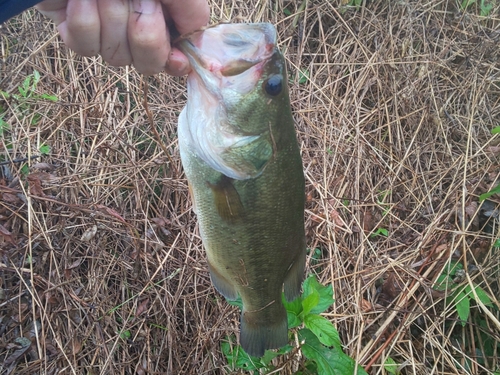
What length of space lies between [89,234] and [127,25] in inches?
68.1

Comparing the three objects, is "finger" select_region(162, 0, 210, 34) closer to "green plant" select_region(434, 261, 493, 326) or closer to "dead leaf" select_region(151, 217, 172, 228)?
"dead leaf" select_region(151, 217, 172, 228)

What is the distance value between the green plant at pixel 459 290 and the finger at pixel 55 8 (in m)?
2.58

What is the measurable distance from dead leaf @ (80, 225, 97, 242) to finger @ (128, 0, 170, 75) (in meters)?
1.62

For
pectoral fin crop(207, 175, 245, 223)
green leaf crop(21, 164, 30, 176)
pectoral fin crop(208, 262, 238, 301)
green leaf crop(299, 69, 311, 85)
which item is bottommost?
green leaf crop(299, 69, 311, 85)

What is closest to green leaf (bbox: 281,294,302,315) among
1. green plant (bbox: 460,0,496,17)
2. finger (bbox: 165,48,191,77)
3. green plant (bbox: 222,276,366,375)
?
green plant (bbox: 222,276,366,375)

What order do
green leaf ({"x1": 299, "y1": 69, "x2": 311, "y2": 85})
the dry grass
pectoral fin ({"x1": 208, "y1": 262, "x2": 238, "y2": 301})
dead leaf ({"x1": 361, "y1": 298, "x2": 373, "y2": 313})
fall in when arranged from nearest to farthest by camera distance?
pectoral fin ({"x1": 208, "y1": 262, "x2": 238, "y2": 301}) → the dry grass → dead leaf ({"x1": 361, "y1": 298, "x2": 373, "y2": 313}) → green leaf ({"x1": 299, "y1": 69, "x2": 311, "y2": 85})

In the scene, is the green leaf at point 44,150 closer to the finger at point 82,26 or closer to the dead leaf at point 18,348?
the dead leaf at point 18,348

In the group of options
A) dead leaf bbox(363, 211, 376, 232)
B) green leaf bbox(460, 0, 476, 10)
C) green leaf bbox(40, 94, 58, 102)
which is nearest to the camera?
green leaf bbox(40, 94, 58, 102)

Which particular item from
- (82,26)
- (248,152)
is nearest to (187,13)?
(82,26)

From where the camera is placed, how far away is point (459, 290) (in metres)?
2.69

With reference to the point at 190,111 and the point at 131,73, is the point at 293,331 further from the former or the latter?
the point at 131,73

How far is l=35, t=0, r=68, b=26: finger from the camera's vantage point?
116 cm

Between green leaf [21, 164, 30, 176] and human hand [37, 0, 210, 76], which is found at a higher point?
human hand [37, 0, 210, 76]

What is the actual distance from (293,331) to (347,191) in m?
1.42
